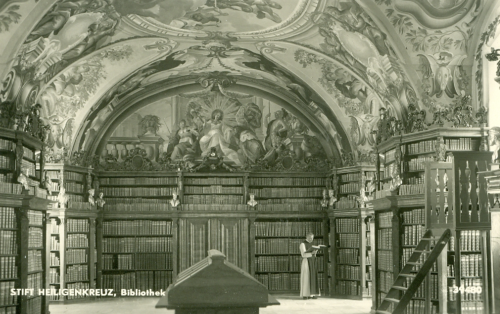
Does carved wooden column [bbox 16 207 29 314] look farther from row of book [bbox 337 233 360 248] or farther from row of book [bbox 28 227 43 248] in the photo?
row of book [bbox 337 233 360 248]

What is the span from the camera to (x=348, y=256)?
→ 18484 millimetres

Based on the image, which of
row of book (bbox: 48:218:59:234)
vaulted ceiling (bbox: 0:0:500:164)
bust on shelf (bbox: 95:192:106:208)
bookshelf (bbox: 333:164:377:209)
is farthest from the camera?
bust on shelf (bbox: 95:192:106:208)

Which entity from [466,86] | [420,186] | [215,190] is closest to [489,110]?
[466,86]

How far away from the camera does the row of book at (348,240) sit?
18.3 metres

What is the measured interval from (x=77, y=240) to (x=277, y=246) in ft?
17.0

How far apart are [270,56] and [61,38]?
5.10 m

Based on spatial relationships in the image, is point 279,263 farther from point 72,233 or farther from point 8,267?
point 8,267

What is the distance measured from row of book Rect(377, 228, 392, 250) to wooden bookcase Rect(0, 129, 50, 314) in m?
6.94

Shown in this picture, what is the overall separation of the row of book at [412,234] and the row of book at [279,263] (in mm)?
5423

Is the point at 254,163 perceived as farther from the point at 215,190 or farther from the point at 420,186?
the point at 420,186

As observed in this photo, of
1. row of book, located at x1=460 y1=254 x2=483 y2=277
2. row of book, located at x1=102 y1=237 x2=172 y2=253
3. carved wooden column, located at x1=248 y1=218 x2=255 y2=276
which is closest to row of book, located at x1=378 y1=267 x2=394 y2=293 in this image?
row of book, located at x1=460 y1=254 x2=483 y2=277

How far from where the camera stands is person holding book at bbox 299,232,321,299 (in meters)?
17.9

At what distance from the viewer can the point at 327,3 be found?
496 inches

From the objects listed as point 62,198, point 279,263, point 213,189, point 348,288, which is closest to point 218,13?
point 62,198
